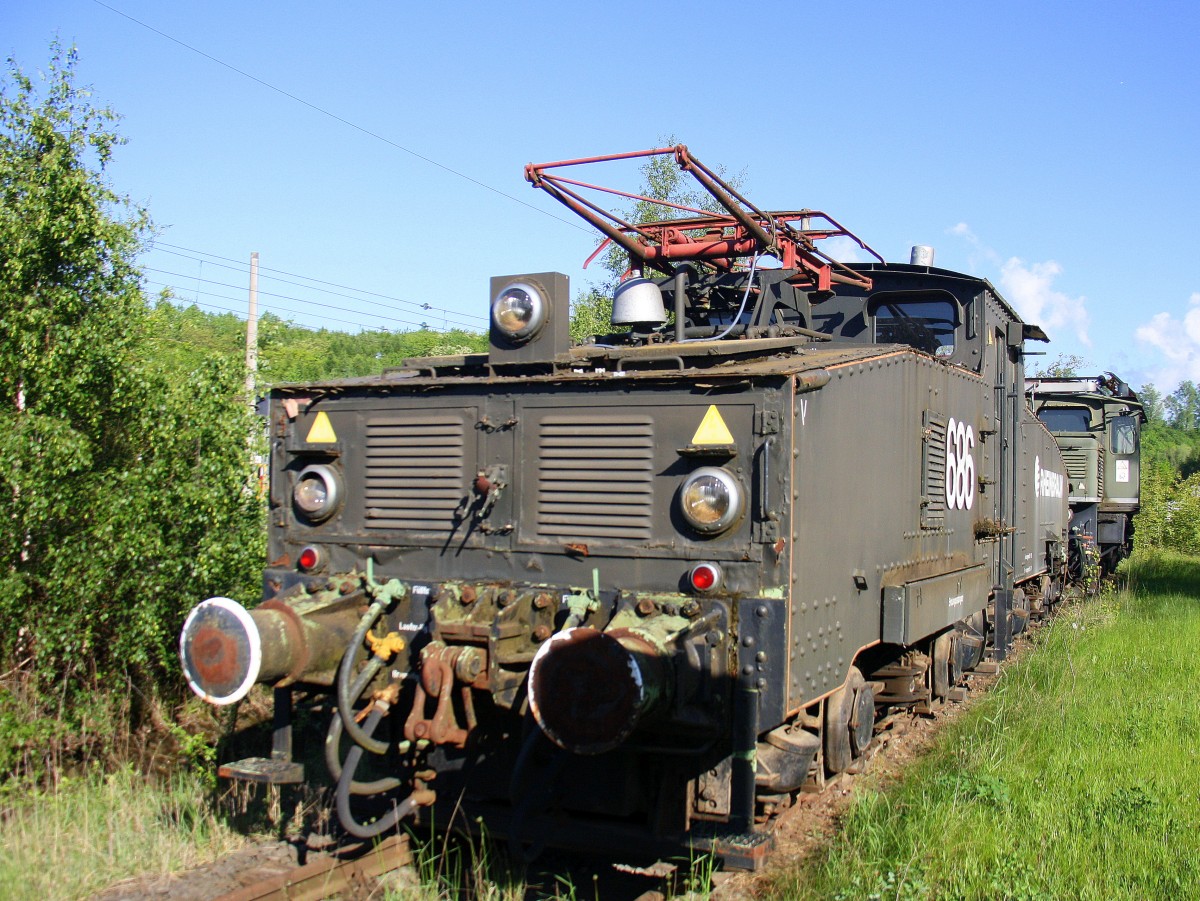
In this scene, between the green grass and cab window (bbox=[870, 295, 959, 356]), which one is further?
cab window (bbox=[870, 295, 959, 356])

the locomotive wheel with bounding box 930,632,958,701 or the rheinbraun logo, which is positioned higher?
the rheinbraun logo

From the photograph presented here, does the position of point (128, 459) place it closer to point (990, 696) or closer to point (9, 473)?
point (9, 473)

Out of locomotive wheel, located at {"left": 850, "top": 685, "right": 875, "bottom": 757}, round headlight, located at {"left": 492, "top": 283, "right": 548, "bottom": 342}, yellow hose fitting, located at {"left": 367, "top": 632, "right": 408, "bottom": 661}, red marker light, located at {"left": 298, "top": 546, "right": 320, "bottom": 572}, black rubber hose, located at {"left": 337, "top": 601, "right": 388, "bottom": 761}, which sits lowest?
locomotive wheel, located at {"left": 850, "top": 685, "right": 875, "bottom": 757}

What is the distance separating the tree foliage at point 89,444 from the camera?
6.74 metres

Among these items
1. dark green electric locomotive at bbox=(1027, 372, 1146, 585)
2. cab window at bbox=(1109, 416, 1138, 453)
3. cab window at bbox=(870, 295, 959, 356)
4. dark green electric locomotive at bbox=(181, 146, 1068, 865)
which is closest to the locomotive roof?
dark green electric locomotive at bbox=(181, 146, 1068, 865)

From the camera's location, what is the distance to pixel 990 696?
331 inches

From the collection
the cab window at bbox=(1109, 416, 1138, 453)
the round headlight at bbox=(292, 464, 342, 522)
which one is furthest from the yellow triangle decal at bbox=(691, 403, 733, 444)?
the cab window at bbox=(1109, 416, 1138, 453)

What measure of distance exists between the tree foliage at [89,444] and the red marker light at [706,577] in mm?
3788

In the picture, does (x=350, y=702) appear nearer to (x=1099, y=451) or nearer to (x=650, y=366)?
(x=650, y=366)

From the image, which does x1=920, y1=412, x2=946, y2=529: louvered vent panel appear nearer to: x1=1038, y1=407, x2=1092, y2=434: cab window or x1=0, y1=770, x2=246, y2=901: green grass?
x1=0, y1=770, x2=246, y2=901: green grass

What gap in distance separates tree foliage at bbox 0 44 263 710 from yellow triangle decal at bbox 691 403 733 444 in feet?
12.5

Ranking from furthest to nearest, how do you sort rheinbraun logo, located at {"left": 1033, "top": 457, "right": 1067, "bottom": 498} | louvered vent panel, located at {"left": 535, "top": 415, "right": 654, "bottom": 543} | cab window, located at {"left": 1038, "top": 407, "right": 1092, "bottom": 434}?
cab window, located at {"left": 1038, "top": 407, "right": 1092, "bottom": 434} < rheinbraun logo, located at {"left": 1033, "top": 457, "right": 1067, "bottom": 498} < louvered vent panel, located at {"left": 535, "top": 415, "right": 654, "bottom": 543}

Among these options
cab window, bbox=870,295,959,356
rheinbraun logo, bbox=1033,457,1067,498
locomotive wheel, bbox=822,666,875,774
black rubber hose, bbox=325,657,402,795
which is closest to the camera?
black rubber hose, bbox=325,657,402,795

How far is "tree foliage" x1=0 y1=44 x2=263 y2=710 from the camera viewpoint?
22.1 ft
